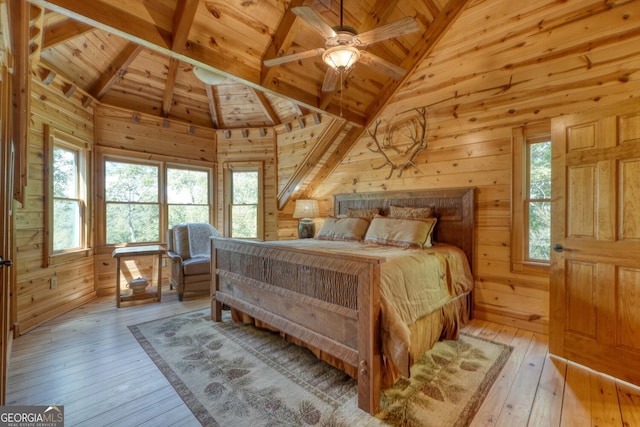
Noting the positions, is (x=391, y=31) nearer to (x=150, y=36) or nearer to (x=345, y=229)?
(x=150, y=36)

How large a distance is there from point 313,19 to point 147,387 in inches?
107

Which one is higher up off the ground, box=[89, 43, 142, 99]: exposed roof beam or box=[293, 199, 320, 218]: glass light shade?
box=[89, 43, 142, 99]: exposed roof beam

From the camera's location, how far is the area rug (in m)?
1.61

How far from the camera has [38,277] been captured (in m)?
3.06

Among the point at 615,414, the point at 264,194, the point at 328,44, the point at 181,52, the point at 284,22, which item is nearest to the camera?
the point at 615,414

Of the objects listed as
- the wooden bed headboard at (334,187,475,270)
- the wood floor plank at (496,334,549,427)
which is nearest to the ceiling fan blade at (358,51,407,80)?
the wooden bed headboard at (334,187,475,270)

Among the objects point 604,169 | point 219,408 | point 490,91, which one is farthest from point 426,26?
point 219,408

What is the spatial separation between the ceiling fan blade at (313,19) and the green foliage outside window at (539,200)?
7.72ft

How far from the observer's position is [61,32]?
2912mm

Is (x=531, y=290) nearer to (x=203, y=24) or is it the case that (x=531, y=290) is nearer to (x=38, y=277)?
(x=203, y=24)

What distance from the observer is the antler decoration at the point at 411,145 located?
11.9ft

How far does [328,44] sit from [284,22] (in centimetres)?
97

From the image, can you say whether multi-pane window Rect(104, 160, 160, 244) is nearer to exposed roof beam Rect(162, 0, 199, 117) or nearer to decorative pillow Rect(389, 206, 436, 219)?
exposed roof beam Rect(162, 0, 199, 117)

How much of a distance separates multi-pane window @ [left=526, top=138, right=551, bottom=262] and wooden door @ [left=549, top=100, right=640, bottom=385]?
0.61 metres
